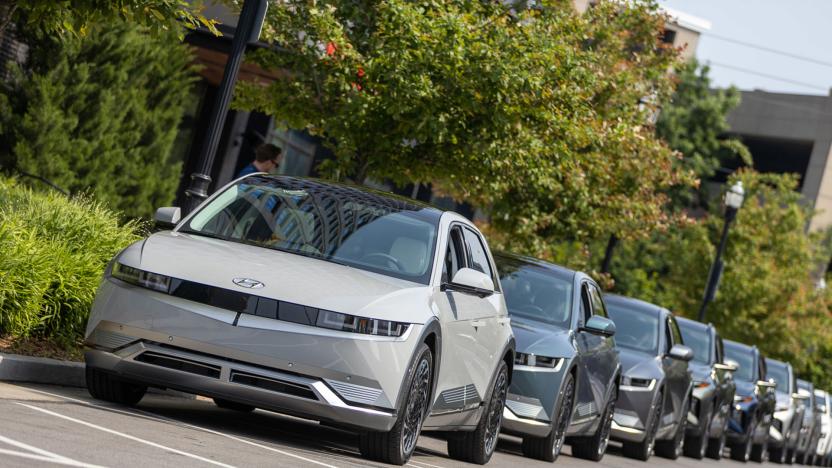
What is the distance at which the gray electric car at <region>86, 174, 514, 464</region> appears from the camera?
27.3ft

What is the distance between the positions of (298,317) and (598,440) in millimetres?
6965

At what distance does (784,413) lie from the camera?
27.7 meters

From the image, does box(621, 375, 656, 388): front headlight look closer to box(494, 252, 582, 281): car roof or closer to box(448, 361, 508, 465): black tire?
box(494, 252, 582, 281): car roof

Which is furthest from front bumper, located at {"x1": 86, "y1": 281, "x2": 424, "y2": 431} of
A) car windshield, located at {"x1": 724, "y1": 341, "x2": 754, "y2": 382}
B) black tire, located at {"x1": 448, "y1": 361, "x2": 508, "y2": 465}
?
car windshield, located at {"x1": 724, "y1": 341, "x2": 754, "y2": 382}

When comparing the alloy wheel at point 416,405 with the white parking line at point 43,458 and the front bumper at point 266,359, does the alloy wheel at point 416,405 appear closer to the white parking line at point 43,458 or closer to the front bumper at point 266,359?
the front bumper at point 266,359

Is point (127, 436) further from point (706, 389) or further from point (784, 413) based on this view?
point (784, 413)

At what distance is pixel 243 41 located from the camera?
40.7 feet

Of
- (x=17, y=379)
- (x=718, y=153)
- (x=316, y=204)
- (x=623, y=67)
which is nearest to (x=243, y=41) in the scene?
(x=316, y=204)

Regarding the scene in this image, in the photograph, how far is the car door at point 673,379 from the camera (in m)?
17.0

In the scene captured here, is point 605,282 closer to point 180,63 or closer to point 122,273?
point 180,63

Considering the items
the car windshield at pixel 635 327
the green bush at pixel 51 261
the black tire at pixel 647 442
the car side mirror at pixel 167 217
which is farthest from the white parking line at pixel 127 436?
the car windshield at pixel 635 327

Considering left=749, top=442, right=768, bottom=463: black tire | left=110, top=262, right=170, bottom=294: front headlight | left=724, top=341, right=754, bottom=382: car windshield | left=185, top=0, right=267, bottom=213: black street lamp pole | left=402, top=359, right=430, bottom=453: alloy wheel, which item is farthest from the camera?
left=749, top=442, right=768, bottom=463: black tire

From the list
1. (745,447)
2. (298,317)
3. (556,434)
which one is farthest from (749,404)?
(298,317)

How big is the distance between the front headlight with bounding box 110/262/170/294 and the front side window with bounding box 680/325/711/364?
1327cm
